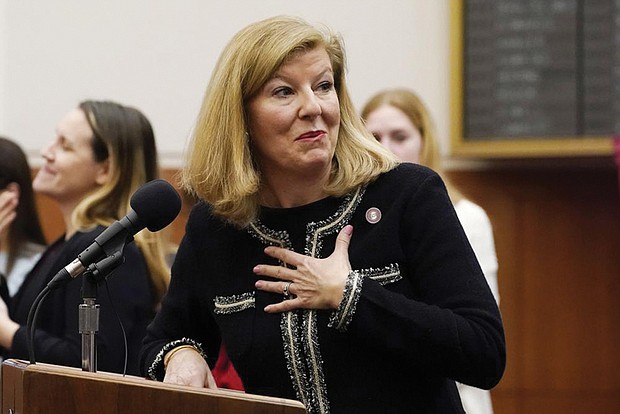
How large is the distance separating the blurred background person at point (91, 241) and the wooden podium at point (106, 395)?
1.11 m

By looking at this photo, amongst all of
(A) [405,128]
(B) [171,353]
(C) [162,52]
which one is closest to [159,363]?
(B) [171,353]

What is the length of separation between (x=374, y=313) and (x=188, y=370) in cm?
40

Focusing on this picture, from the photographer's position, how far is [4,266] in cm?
428

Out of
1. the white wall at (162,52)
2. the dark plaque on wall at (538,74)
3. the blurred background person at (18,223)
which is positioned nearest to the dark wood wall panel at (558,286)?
the dark plaque on wall at (538,74)

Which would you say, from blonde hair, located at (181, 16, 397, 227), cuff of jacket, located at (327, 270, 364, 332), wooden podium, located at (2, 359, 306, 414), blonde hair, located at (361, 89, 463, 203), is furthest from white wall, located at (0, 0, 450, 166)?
wooden podium, located at (2, 359, 306, 414)

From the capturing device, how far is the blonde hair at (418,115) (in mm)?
4000

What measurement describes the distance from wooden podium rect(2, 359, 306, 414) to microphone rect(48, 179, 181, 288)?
16 centimetres

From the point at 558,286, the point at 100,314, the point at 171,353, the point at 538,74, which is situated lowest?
the point at 558,286

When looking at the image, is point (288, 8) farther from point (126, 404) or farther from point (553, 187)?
point (126, 404)

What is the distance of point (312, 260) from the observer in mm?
2152

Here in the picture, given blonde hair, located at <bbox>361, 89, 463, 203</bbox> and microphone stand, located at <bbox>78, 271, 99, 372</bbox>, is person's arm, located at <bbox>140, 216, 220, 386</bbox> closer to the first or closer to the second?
microphone stand, located at <bbox>78, 271, 99, 372</bbox>

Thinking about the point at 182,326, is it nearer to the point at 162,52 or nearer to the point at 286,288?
the point at 286,288

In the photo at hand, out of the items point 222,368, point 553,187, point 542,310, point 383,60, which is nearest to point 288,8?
point 383,60

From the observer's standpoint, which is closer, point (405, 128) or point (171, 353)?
point (171, 353)
